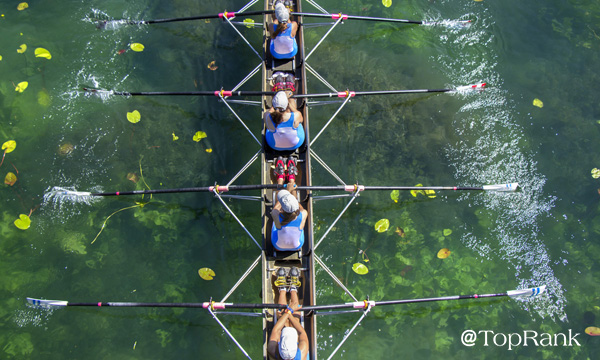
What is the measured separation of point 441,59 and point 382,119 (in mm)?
1779

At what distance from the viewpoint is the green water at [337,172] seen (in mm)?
6375

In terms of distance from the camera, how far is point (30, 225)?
22.7 ft

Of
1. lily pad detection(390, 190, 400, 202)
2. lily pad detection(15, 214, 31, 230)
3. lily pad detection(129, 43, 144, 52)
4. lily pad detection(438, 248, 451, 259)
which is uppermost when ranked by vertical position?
lily pad detection(129, 43, 144, 52)

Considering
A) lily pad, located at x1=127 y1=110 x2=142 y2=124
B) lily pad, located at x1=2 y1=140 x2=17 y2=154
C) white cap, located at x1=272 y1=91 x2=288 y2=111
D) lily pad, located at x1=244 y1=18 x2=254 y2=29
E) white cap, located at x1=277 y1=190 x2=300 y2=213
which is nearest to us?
white cap, located at x1=277 y1=190 x2=300 y2=213

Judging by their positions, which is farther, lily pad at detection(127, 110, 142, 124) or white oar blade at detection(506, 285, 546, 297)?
lily pad at detection(127, 110, 142, 124)

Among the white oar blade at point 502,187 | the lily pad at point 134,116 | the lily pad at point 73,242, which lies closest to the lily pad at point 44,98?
→ the lily pad at point 134,116

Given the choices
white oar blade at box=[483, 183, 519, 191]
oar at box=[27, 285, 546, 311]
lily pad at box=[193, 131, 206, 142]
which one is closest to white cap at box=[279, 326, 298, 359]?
oar at box=[27, 285, 546, 311]

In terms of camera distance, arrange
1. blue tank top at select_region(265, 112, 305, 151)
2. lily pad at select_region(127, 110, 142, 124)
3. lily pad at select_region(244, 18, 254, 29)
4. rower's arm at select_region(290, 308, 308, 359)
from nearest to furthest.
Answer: rower's arm at select_region(290, 308, 308, 359), blue tank top at select_region(265, 112, 305, 151), lily pad at select_region(127, 110, 142, 124), lily pad at select_region(244, 18, 254, 29)

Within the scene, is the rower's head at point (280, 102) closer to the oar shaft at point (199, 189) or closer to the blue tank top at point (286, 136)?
the blue tank top at point (286, 136)

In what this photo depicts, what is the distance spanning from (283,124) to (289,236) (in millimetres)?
1657

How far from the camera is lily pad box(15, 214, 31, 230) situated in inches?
272

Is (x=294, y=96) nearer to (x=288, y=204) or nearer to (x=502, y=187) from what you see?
(x=288, y=204)

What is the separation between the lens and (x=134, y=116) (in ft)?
25.2

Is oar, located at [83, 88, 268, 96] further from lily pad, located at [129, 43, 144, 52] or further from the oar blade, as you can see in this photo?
the oar blade
